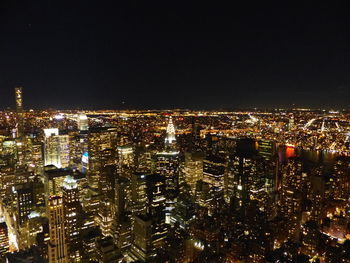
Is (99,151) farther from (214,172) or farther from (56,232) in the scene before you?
(56,232)

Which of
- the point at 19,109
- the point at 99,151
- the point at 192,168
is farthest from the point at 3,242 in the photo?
the point at 19,109

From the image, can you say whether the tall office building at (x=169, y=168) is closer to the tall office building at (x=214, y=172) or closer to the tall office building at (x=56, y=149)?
the tall office building at (x=214, y=172)

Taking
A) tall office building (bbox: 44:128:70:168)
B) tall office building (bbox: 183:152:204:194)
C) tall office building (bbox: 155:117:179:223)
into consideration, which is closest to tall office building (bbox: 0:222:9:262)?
tall office building (bbox: 155:117:179:223)

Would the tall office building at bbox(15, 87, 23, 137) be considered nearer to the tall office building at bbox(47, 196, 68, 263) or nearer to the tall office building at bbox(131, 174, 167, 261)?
the tall office building at bbox(131, 174, 167, 261)

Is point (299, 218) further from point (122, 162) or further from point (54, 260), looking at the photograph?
point (122, 162)

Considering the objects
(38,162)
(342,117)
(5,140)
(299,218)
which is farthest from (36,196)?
(342,117)

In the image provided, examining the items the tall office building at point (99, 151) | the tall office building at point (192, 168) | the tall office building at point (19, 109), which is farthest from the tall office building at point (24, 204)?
the tall office building at point (19, 109)
